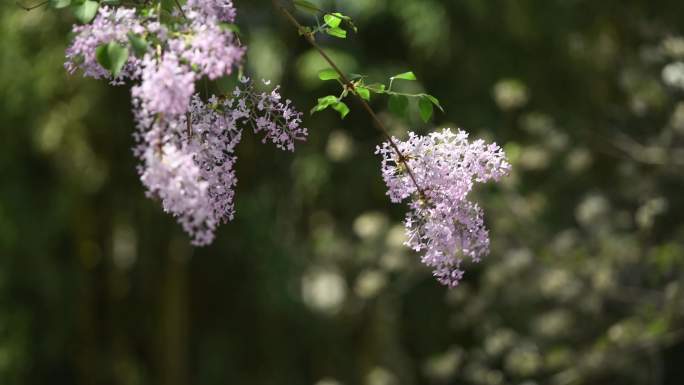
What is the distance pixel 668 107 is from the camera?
16.0 ft

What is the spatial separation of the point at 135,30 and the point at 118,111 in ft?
16.7

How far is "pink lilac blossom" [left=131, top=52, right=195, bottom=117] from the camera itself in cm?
112

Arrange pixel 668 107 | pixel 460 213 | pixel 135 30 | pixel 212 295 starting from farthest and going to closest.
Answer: pixel 212 295 < pixel 668 107 < pixel 460 213 < pixel 135 30

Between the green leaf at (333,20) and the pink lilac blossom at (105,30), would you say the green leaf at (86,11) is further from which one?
the green leaf at (333,20)

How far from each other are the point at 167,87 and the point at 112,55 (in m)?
0.09

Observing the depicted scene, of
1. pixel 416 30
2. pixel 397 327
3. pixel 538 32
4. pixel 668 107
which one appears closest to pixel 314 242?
pixel 397 327

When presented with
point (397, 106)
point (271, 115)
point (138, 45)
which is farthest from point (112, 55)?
point (397, 106)

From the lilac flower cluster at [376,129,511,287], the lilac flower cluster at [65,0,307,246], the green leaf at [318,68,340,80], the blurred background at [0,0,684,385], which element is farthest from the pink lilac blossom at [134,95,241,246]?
the blurred background at [0,0,684,385]

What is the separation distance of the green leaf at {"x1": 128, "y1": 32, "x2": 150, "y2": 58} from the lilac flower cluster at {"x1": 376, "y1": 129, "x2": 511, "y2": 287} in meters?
0.43

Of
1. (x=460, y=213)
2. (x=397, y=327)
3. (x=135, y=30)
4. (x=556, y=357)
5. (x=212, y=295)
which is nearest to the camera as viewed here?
(x=135, y=30)

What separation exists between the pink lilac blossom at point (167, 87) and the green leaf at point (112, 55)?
37 millimetres

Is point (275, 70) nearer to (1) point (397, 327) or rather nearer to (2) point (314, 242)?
(2) point (314, 242)

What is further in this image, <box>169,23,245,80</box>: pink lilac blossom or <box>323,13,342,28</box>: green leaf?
<box>323,13,342,28</box>: green leaf

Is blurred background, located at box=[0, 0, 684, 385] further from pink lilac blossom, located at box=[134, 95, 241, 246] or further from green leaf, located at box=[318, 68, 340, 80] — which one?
pink lilac blossom, located at box=[134, 95, 241, 246]
